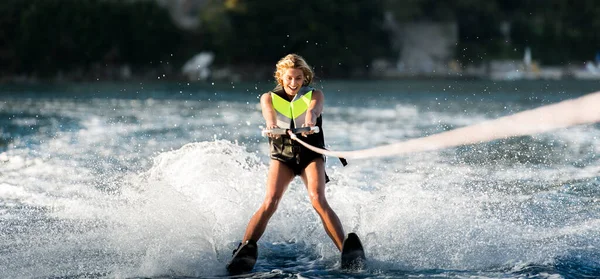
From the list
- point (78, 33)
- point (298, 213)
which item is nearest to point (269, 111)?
point (298, 213)

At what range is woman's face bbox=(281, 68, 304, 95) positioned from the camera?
24.7ft

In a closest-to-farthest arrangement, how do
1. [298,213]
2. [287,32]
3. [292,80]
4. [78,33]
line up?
[292,80] < [298,213] < [78,33] < [287,32]

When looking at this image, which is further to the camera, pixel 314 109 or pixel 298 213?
pixel 298 213

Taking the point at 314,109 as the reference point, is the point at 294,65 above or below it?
above

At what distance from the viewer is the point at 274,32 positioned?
7388 centimetres

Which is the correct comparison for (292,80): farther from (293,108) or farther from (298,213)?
(298,213)

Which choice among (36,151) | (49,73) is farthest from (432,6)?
(36,151)

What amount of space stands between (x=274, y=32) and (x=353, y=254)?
2638 inches

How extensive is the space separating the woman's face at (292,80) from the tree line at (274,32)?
61.1m

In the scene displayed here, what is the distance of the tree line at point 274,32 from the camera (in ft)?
222

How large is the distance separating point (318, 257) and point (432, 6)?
79.1m

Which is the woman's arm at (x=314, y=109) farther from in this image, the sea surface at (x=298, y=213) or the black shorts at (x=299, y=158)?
the sea surface at (x=298, y=213)

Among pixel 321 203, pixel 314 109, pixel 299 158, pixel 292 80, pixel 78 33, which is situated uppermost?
pixel 78 33

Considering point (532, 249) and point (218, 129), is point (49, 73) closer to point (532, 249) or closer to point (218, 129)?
point (218, 129)
